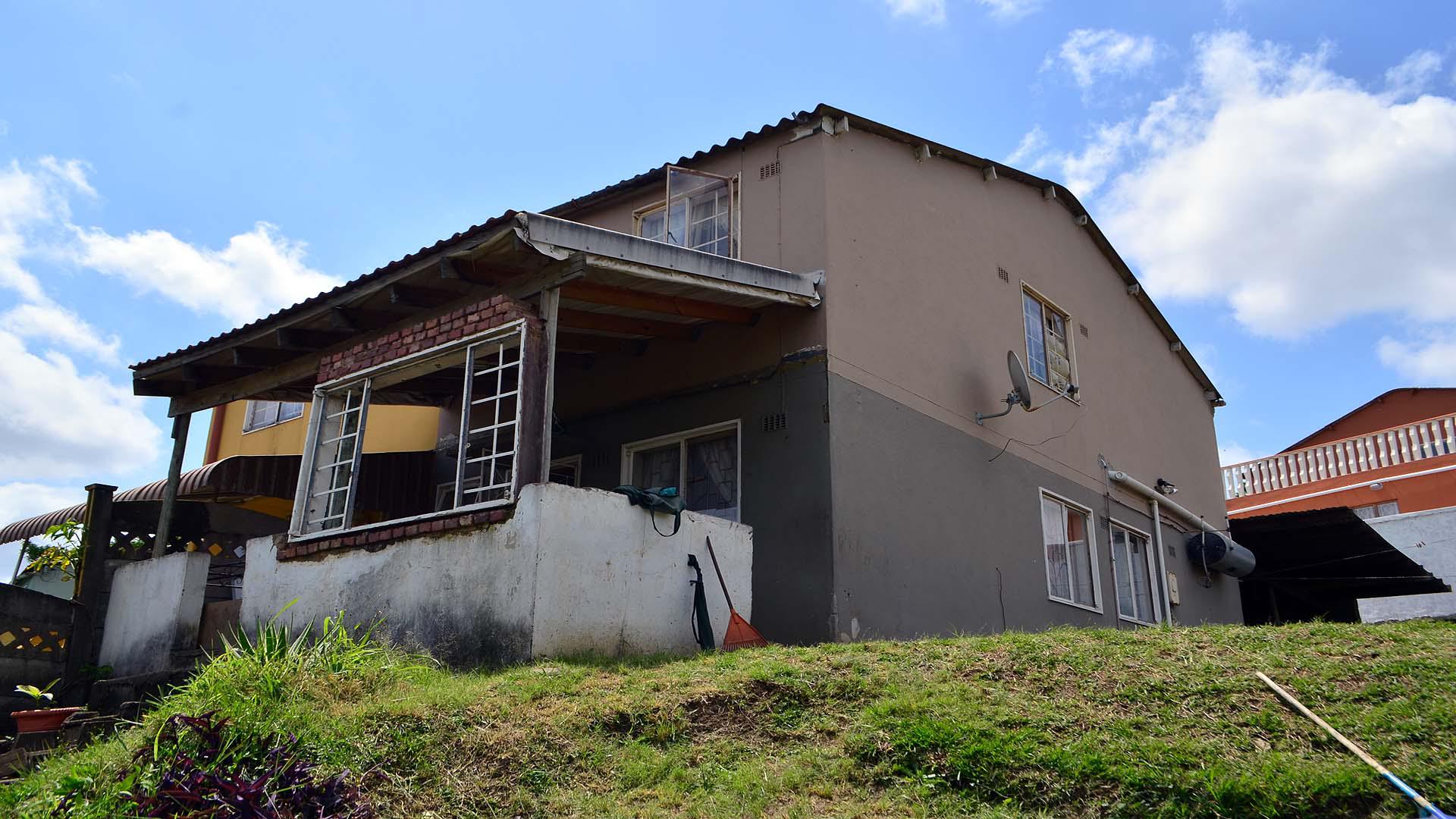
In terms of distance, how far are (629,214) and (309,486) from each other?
516 centimetres

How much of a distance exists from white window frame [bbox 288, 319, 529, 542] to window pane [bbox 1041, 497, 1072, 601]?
6739 mm

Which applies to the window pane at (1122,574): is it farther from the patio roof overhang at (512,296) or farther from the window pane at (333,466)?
the window pane at (333,466)

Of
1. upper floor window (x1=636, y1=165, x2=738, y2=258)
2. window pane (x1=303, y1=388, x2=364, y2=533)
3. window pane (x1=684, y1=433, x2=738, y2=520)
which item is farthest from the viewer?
upper floor window (x1=636, y1=165, x2=738, y2=258)

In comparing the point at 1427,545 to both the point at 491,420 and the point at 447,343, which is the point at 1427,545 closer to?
the point at 491,420

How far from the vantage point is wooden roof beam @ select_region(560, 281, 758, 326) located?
9562 mm

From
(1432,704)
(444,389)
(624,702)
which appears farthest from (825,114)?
(1432,704)

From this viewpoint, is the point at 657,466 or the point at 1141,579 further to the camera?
the point at 1141,579

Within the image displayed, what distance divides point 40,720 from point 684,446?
19.7 ft

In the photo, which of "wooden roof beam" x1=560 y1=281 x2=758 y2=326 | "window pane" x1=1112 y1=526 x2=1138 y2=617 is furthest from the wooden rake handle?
"window pane" x1=1112 y1=526 x2=1138 y2=617

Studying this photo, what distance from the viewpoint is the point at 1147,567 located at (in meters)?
15.6

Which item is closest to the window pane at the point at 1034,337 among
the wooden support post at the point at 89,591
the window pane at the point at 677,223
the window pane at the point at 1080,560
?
the window pane at the point at 1080,560

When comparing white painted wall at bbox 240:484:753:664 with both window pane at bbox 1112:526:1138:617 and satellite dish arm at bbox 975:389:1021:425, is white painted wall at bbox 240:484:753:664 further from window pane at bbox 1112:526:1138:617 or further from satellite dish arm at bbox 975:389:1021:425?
window pane at bbox 1112:526:1138:617

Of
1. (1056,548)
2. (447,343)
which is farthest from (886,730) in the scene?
(1056,548)

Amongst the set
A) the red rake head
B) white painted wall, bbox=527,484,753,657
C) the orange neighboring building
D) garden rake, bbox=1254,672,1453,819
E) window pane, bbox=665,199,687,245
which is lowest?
garden rake, bbox=1254,672,1453,819
